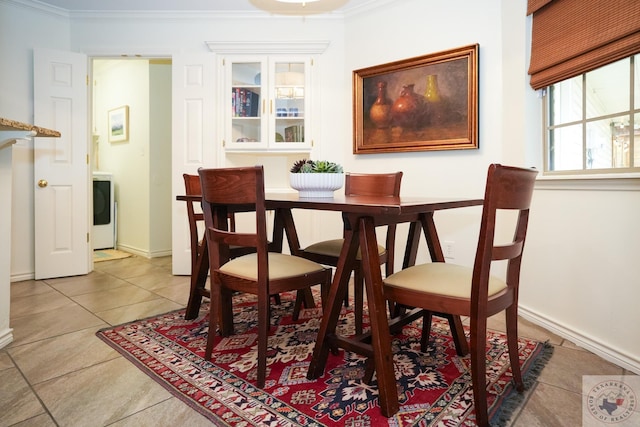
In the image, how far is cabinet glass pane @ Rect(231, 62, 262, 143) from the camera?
3.67 m

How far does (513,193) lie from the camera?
1305mm

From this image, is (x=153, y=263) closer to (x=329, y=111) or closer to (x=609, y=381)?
(x=329, y=111)

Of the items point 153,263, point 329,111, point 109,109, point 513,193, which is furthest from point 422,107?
point 109,109

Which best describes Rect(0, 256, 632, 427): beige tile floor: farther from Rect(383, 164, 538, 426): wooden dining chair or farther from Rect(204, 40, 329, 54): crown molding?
Rect(204, 40, 329, 54): crown molding

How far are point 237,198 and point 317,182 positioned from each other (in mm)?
491

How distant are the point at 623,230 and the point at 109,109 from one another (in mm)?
5629

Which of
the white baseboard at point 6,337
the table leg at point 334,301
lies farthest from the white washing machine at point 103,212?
the table leg at point 334,301

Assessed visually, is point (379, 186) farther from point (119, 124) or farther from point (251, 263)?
point (119, 124)

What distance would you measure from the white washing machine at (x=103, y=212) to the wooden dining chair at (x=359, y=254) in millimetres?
3655

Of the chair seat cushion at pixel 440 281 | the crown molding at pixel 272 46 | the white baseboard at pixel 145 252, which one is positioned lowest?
the white baseboard at pixel 145 252

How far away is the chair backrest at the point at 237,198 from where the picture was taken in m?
1.50

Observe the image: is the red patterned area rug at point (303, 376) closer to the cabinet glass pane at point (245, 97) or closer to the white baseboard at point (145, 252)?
the cabinet glass pane at point (245, 97)

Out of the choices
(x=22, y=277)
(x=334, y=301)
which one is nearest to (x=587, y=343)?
(x=334, y=301)

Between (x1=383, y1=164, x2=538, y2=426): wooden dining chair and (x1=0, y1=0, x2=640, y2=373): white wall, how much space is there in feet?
2.48
